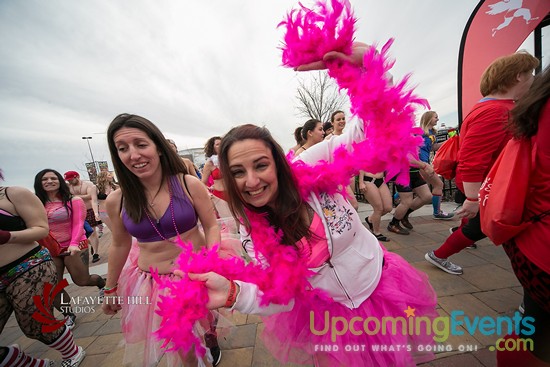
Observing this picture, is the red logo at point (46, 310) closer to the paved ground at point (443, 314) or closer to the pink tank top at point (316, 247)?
the paved ground at point (443, 314)

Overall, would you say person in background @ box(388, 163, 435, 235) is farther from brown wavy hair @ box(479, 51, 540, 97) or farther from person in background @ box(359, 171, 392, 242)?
brown wavy hair @ box(479, 51, 540, 97)

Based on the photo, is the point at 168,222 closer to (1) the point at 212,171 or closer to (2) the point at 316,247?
(2) the point at 316,247

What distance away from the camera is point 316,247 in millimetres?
1155

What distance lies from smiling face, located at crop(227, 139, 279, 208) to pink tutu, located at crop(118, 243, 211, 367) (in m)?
1.02

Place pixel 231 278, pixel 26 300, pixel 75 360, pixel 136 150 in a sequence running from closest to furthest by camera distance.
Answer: pixel 231 278
pixel 136 150
pixel 26 300
pixel 75 360

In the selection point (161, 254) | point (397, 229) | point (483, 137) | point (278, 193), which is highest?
point (483, 137)

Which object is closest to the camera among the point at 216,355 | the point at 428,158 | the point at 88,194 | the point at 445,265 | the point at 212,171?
the point at 216,355

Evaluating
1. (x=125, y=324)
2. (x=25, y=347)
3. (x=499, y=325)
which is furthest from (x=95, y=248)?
(x=499, y=325)

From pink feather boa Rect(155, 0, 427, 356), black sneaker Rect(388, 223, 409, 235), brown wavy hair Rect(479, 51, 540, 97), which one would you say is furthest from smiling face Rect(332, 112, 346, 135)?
pink feather boa Rect(155, 0, 427, 356)

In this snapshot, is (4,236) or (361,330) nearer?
(361,330)

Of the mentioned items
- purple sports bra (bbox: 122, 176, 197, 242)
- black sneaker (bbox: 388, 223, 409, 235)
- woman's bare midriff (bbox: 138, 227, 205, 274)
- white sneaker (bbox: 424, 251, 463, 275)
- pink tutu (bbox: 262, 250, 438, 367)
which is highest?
purple sports bra (bbox: 122, 176, 197, 242)

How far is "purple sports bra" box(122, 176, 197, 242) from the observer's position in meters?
1.55

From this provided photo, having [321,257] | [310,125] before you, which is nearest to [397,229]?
[310,125]

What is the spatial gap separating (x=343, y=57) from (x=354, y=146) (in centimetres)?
50
